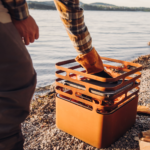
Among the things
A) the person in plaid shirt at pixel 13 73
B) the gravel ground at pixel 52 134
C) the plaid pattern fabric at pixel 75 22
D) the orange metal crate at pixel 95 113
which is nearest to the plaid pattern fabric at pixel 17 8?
the person in plaid shirt at pixel 13 73

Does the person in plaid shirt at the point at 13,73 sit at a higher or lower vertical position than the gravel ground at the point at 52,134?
higher

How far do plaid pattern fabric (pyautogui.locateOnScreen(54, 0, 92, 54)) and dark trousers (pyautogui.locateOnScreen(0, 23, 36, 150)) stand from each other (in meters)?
0.53

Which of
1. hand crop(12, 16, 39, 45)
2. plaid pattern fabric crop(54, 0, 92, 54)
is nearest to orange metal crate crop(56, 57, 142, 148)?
plaid pattern fabric crop(54, 0, 92, 54)

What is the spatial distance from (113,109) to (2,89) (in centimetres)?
99

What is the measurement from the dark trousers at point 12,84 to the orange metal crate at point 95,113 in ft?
2.10

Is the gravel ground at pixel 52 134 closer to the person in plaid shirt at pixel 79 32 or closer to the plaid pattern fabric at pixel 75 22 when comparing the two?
the person in plaid shirt at pixel 79 32

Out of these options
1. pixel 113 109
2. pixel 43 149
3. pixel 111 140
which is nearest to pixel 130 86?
pixel 113 109

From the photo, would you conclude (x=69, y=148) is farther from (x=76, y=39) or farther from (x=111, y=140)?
(x=76, y=39)

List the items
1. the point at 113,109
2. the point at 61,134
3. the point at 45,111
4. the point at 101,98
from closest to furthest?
the point at 101,98
the point at 113,109
the point at 61,134
the point at 45,111

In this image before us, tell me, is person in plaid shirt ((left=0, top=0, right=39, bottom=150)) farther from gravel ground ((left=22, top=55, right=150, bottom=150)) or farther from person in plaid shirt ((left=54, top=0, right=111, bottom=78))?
gravel ground ((left=22, top=55, right=150, bottom=150))

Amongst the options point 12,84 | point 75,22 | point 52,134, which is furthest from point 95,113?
point 12,84

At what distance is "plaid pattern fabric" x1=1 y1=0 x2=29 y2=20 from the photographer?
948 millimetres

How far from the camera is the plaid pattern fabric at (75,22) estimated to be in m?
1.36

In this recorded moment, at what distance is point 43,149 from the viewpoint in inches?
67.4
